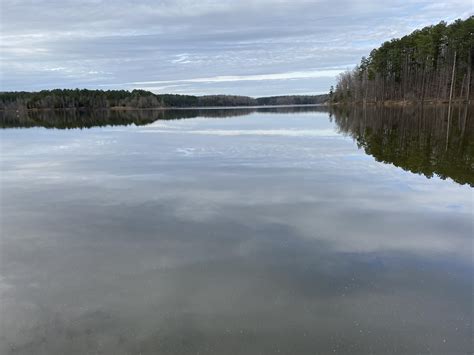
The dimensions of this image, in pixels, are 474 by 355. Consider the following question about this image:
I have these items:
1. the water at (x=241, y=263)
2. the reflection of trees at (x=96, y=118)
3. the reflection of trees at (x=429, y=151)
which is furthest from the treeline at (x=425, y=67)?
the water at (x=241, y=263)

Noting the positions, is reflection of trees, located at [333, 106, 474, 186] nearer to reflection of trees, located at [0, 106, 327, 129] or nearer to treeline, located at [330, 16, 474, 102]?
reflection of trees, located at [0, 106, 327, 129]

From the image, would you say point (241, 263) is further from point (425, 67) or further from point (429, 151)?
point (425, 67)

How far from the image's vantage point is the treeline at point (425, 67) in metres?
66.1

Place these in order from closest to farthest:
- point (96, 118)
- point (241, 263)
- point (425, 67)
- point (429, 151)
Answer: point (241, 263) → point (429, 151) → point (96, 118) → point (425, 67)

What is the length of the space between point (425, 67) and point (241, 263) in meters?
79.7

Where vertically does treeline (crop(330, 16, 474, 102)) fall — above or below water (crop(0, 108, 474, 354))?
above

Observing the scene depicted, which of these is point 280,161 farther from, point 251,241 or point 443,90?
point 443,90

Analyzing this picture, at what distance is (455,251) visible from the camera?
677 cm

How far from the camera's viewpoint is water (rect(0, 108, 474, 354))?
4.55 meters

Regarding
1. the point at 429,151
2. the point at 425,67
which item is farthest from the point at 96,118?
the point at 429,151

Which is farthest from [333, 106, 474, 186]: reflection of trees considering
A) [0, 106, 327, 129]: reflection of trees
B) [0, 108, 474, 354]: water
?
[0, 106, 327, 129]: reflection of trees

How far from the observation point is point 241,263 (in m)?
6.43

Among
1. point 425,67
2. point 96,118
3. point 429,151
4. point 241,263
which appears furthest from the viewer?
point 425,67

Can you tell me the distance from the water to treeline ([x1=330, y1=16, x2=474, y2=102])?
63.1 meters
